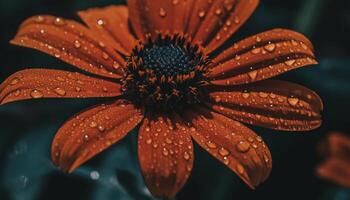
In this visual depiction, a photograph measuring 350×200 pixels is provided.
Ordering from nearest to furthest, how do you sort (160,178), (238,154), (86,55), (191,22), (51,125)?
(160,178) < (238,154) < (86,55) < (191,22) < (51,125)

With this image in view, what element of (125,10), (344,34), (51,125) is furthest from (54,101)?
(344,34)

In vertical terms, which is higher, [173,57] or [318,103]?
[173,57]

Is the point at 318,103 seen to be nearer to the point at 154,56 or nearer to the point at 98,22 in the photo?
the point at 154,56

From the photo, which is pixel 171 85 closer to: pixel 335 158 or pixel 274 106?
pixel 274 106

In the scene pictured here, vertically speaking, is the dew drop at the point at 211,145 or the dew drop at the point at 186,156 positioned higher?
the dew drop at the point at 186,156

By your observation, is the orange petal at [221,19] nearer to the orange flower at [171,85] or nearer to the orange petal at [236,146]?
the orange flower at [171,85]

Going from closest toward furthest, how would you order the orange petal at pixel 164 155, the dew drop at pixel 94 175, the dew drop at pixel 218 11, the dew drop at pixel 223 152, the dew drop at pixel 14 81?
the orange petal at pixel 164 155 < the dew drop at pixel 223 152 < the dew drop at pixel 14 81 < the dew drop at pixel 218 11 < the dew drop at pixel 94 175

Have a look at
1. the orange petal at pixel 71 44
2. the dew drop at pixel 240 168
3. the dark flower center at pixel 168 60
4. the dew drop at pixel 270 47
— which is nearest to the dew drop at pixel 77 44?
the orange petal at pixel 71 44
